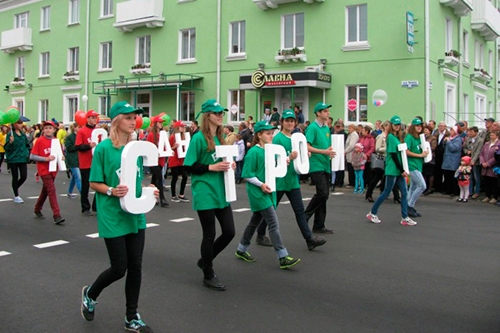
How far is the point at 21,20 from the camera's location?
1510 inches

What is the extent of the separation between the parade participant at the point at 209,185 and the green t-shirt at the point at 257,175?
2.46 feet

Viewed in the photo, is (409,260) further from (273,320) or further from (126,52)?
(126,52)

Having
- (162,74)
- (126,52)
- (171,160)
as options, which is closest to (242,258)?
(171,160)

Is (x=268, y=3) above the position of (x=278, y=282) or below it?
above

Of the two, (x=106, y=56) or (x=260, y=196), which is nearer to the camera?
(x=260, y=196)

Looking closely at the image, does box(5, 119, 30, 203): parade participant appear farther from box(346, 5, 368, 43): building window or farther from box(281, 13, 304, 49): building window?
box(346, 5, 368, 43): building window

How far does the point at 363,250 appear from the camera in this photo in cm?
780

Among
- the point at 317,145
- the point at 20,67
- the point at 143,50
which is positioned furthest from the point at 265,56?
the point at 20,67

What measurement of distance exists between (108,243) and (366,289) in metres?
2.86

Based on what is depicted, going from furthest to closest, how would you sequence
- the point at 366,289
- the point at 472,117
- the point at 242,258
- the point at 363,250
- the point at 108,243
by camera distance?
the point at 472,117, the point at 363,250, the point at 242,258, the point at 366,289, the point at 108,243

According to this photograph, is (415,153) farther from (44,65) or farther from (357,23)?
(44,65)

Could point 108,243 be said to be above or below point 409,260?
above

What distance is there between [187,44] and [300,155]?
873 inches

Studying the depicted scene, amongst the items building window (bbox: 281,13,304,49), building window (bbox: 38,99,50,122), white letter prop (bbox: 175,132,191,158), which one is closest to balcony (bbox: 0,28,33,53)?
building window (bbox: 38,99,50,122)
